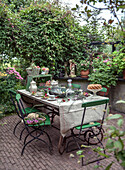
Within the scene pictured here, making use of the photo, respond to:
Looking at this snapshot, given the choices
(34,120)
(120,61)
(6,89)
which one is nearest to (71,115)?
(34,120)

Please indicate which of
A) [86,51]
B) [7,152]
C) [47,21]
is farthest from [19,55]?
[7,152]

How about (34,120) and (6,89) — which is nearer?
(34,120)

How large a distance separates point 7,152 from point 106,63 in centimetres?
383

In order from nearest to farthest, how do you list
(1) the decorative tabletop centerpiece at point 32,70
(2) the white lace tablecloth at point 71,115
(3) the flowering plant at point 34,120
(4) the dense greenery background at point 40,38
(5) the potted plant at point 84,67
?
(2) the white lace tablecloth at point 71,115
(3) the flowering plant at point 34,120
(1) the decorative tabletop centerpiece at point 32,70
(4) the dense greenery background at point 40,38
(5) the potted plant at point 84,67

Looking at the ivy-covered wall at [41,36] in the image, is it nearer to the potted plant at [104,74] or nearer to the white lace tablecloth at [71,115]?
the potted plant at [104,74]

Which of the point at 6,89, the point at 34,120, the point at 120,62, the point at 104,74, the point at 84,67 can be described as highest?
the point at 120,62

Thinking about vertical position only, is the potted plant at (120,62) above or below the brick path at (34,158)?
above

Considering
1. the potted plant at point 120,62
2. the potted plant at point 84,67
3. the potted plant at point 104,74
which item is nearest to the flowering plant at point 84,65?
the potted plant at point 84,67

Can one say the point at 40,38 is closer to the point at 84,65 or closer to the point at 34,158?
the point at 84,65

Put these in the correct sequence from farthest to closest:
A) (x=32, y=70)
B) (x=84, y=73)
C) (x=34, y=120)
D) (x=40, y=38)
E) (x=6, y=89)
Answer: (x=84, y=73)
(x=40, y=38)
(x=6, y=89)
(x=32, y=70)
(x=34, y=120)

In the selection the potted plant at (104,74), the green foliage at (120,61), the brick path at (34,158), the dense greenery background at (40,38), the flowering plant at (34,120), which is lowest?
the brick path at (34,158)

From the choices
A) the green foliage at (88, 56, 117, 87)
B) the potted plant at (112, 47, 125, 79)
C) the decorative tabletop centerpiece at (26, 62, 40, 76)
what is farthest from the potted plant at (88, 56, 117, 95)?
the decorative tabletop centerpiece at (26, 62, 40, 76)

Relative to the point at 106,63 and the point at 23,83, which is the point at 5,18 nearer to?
the point at 23,83

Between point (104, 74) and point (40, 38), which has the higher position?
point (40, 38)
